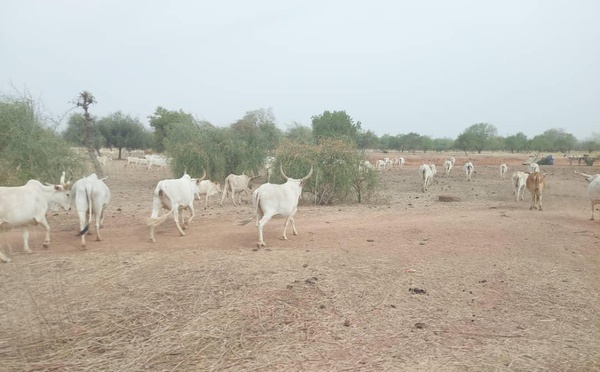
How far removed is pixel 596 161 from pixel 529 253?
3464 centimetres

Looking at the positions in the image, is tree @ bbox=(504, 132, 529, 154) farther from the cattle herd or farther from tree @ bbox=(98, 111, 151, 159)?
the cattle herd

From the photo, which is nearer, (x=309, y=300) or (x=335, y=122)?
(x=309, y=300)

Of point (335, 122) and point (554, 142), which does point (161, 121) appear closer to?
point (335, 122)

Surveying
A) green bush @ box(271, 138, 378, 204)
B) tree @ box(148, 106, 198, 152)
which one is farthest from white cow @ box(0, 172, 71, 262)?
tree @ box(148, 106, 198, 152)

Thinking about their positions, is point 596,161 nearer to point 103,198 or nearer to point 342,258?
point 342,258

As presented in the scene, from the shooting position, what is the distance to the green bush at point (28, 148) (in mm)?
14500

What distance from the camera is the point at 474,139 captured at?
224 ft

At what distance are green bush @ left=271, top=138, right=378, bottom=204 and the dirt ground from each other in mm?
5437

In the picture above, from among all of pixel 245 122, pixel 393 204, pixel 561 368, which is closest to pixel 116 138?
pixel 245 122

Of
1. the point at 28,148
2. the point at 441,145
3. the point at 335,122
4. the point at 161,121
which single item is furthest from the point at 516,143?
the point at 28,148

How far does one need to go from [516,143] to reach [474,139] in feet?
40.8

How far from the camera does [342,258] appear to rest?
25.7 feet

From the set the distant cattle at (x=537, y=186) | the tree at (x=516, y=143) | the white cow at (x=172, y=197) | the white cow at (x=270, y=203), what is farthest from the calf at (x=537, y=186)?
the tree at (x=516, y=143)

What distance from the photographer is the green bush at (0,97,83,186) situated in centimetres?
1450
